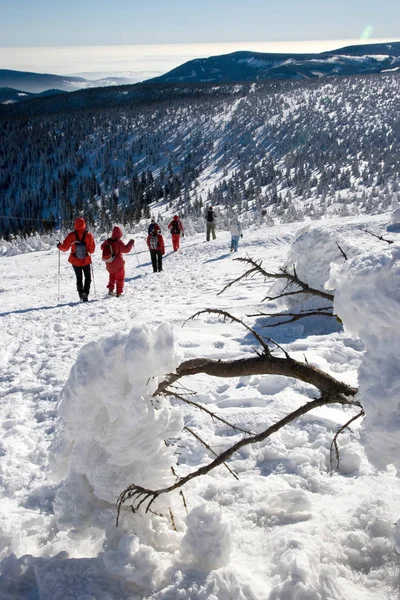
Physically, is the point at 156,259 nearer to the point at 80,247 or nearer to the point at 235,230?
the point at 235,230

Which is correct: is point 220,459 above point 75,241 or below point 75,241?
above

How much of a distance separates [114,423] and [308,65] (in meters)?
183

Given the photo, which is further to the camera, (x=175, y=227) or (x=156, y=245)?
(x=175, y=227)

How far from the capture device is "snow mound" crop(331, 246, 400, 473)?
189 centimetres

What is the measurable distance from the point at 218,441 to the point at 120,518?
1.66 metres

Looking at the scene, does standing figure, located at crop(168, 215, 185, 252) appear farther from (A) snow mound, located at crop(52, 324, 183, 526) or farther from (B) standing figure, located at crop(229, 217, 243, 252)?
(A) snow mound, located at crop(52, 324, 183, 526)

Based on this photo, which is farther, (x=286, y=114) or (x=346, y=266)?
(x=286, y=114)

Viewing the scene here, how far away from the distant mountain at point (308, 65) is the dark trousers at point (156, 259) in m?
147

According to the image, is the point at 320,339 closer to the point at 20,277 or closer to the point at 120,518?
the point at 120,518

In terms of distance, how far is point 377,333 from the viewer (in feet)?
6.48

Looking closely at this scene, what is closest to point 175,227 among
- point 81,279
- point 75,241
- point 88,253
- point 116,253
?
point 116,253

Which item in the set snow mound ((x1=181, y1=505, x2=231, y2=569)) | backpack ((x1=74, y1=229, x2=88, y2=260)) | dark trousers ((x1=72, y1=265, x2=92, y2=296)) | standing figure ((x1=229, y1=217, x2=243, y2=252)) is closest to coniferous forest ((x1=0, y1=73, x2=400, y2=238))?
standing figure ((x1=229, y1=217, x2=243, y2=252))

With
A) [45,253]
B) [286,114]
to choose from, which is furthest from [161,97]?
[45,253]

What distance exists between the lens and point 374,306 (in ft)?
6.25
